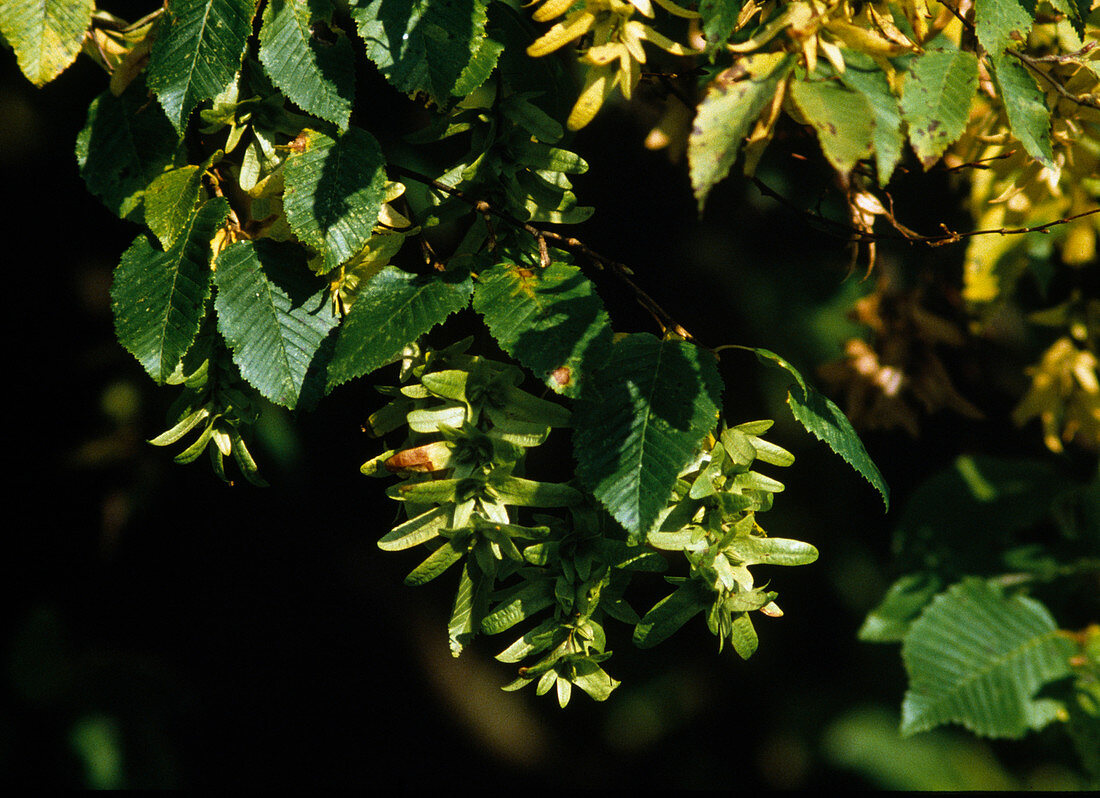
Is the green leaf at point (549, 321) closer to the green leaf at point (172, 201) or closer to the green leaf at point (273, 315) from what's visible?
the green leaf at point (273, 315)

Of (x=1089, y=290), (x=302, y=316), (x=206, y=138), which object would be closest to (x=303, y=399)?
(x=302, y=316)

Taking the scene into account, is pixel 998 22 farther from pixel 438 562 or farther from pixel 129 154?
pixel 129 154

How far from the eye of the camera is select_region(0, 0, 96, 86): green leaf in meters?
0.66

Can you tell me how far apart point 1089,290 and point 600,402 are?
121cm

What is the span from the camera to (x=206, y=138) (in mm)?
806

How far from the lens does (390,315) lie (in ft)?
1.97

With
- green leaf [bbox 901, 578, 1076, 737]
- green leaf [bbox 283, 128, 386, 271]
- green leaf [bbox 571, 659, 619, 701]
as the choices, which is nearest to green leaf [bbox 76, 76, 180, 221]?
→ green leaf [bbox 283, 128, 386, 271]

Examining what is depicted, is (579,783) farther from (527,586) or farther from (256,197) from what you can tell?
(256,197)

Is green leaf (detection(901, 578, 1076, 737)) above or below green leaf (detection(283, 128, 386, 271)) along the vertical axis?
below

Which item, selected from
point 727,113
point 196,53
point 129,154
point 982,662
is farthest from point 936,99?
point 982,662

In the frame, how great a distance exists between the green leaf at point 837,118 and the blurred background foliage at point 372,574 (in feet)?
1.48

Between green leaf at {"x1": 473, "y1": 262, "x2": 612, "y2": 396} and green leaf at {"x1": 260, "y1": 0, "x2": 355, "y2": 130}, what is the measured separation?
0.60 feet

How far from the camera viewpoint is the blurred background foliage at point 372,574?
4.22 ft

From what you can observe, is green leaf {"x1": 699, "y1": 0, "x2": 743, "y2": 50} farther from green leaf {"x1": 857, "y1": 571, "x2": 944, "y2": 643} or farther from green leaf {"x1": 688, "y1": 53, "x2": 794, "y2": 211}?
green leaf {"x1": 857, "y1": 571, "x2": 944, "y2": 643}
